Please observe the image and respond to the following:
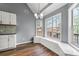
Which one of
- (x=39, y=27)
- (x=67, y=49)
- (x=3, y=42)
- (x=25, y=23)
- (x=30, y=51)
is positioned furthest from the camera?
(x=3, y=42)

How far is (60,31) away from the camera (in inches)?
75.8

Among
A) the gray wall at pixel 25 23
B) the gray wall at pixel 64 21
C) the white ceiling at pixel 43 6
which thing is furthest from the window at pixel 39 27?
the gray wall at pixel 64 21

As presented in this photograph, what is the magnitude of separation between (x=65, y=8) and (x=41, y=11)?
1.68 feet

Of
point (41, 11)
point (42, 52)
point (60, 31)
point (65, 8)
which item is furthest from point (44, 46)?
point (65, 8)

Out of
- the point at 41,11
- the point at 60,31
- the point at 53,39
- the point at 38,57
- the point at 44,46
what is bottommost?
the point at 38,57

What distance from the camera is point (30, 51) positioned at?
1.91 m

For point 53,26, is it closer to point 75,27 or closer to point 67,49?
point 75,27

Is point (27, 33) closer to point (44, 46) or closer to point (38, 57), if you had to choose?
point (44, 46)

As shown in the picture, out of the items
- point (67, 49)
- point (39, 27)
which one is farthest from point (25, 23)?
point (67, 49)

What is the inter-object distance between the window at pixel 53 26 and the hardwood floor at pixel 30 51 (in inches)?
13.2

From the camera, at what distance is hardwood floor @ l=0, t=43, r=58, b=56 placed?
186 cm

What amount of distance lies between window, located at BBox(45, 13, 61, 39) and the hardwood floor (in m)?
0.34

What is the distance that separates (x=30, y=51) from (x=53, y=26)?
71cm

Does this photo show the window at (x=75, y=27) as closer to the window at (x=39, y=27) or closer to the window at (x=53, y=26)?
the window at (x=53, y=26)
